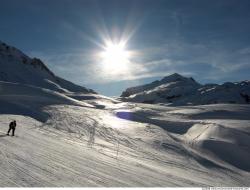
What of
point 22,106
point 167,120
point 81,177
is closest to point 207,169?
point 81,177

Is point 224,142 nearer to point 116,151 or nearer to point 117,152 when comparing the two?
point 116,151

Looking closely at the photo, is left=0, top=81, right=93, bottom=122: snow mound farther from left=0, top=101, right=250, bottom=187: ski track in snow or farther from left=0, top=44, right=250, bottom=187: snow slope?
left=0, top=101, right=250, bottom=187: ski track in snow

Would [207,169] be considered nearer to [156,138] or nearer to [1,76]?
[156,138]

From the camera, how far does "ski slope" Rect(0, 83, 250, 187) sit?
1748 centimetres

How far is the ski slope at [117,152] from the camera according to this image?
17.5m

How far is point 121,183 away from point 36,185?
16.2 feet

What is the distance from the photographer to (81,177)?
17.2 metres

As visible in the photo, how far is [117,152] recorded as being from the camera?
97.9ft

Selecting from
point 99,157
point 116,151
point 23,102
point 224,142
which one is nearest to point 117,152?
point 116,151

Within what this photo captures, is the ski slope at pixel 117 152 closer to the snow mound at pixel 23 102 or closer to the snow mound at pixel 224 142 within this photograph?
the snow mound at pixel 224 142

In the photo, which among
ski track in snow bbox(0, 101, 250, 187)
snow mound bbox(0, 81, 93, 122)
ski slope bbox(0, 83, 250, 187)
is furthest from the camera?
snow mound bbox(0, 81, 93, 122)

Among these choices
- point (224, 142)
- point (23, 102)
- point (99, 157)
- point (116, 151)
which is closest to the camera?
point (99, 157)

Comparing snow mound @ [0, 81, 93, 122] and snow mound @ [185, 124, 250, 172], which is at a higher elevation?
snow mound @ [0, 81, 93, 122]

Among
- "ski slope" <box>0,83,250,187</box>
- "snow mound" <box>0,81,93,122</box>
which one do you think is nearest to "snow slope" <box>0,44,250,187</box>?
"ski slope" <box>0,83,250,187</box>
